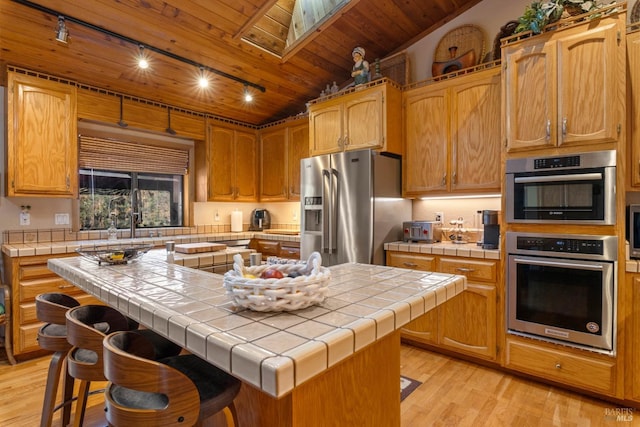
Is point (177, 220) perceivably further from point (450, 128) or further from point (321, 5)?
point (450, 128)

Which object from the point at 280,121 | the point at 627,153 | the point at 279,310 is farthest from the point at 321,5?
the point at 279,310

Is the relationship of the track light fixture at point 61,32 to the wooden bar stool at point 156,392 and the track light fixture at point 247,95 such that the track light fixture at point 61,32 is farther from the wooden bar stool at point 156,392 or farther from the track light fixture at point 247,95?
the wooden bar stool at point 156,392

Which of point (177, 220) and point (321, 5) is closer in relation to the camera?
point (321, 5)

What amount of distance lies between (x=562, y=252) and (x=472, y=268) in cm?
58

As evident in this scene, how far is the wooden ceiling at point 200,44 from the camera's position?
263cm

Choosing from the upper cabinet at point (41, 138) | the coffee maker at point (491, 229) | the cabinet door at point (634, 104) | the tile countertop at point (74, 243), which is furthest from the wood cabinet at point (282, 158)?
the cabinet door at point (634, 104)

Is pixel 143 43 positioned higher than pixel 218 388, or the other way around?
pixel 143 43

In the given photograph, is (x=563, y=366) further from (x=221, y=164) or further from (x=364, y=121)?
(x=221, y=164)

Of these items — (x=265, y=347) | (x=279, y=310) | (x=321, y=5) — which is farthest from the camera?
(x=321, y=5)

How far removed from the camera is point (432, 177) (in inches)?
117

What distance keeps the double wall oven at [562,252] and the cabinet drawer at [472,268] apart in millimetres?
116

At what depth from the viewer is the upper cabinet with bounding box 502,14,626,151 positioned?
78.8 inches

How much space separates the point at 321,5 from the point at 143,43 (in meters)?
1.67

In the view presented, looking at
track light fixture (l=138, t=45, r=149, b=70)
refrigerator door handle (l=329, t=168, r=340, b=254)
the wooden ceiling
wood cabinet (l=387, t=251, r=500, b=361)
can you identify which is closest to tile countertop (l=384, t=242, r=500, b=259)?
wood cabinet (l=387, t=251, r=500, b=361)
